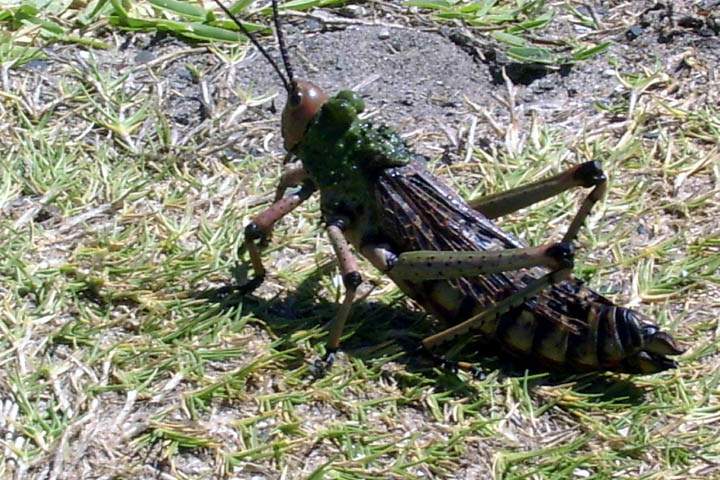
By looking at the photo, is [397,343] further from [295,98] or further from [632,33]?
[632,33]

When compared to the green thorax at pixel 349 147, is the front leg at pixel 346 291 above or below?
below

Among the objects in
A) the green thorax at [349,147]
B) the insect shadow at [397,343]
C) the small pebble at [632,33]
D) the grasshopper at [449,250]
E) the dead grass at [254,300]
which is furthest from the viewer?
the small pebble at [632,33]

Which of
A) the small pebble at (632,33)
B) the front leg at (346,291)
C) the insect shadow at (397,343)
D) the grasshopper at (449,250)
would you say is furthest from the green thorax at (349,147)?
the small pebble at (632,33)

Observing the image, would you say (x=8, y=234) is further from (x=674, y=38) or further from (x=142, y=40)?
(x=674, y=38)

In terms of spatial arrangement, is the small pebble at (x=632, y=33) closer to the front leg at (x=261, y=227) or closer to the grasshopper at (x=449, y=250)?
the grasshopper at (x=449, y=250)

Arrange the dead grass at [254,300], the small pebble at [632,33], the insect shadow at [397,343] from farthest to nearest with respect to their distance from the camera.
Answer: the small pebble at [632,33], the insect shadow at [397,343], the dead grass at [254,300]

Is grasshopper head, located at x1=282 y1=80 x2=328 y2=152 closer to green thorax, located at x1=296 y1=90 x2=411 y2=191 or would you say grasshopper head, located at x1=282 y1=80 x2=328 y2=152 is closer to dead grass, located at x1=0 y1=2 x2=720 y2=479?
green thorax, located at x1=296 y1=90 x2=411 y2=191
